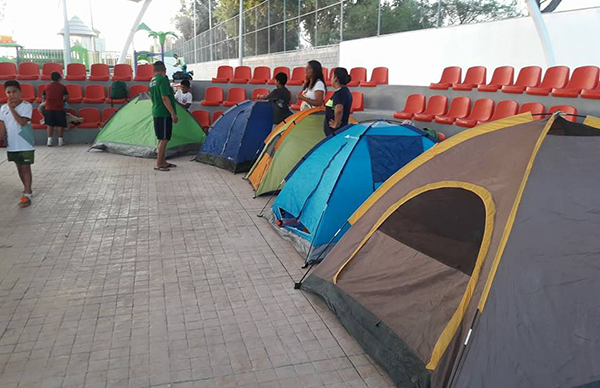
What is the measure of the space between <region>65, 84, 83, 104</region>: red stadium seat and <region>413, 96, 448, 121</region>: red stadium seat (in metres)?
8.74

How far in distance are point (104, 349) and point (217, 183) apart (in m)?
4.89

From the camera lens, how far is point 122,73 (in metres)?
13.4

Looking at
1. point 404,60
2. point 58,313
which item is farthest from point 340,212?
point 404,60

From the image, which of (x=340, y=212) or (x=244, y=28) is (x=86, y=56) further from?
(x=340, y=212)

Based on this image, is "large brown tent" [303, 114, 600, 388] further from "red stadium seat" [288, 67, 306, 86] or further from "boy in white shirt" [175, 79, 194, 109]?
"red stadium seat" [288, 67, 306, 86]

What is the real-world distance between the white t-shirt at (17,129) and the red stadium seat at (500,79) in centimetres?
780

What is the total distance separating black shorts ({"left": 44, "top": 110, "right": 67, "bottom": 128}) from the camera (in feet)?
36.6

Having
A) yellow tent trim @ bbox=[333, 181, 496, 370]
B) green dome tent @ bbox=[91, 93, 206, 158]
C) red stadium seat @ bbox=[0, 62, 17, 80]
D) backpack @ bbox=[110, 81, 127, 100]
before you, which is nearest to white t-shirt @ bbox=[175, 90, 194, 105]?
green dome tent @ bbox=[91, 93, 206, 158]

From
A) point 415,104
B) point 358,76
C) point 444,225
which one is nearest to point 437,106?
point 415,104

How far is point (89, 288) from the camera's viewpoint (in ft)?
13.5

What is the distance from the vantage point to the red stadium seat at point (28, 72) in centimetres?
1246

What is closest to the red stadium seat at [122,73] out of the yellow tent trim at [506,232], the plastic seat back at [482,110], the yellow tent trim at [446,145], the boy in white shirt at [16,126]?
the boy in white shirt at [16,126]

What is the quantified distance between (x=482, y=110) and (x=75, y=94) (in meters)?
10.1

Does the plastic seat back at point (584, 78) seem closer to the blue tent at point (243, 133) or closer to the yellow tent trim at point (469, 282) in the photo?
the blue tent at point (243, 133)
